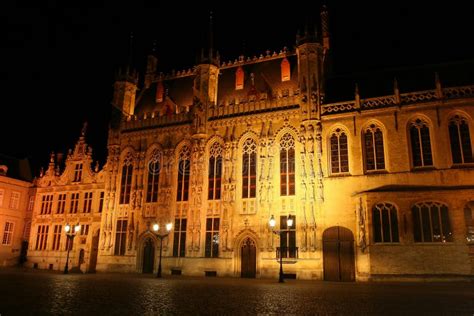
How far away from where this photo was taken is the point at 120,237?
114 ft

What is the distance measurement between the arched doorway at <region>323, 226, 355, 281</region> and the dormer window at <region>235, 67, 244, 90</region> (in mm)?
15607

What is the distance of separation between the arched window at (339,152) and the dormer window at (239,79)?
10.7 meters

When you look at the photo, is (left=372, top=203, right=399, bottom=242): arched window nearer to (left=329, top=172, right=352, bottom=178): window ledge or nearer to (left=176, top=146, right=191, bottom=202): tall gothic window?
(left=329, top=172, right=352, bottom=178): window ledge

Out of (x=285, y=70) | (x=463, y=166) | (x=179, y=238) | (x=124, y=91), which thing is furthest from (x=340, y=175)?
(x=124, y=91)

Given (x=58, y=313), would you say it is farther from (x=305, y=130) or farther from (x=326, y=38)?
(x=326, y=38)

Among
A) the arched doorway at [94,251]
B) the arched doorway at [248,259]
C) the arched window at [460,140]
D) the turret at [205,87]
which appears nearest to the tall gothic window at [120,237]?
the arched doorway at [94,251]

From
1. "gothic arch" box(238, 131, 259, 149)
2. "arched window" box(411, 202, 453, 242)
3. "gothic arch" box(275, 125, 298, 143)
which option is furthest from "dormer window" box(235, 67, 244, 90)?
"arched window" box(411, 202, 453, 242)

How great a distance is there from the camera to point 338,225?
90.1ft

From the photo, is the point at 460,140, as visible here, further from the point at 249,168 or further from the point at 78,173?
the point at 78,173

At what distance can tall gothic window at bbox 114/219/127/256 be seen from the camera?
34.3 m

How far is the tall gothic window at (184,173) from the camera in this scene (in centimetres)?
3325

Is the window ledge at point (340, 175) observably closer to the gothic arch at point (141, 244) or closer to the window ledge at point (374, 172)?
the window ledge at point (374, 172)

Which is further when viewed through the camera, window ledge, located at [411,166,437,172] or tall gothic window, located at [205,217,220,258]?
tall gothic window, located at [205,217,220,258]

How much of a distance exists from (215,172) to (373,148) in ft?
41.3
